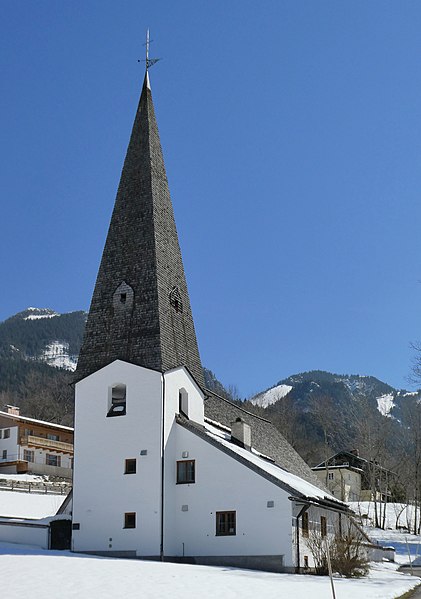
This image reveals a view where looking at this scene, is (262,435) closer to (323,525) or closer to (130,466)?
(323,525)

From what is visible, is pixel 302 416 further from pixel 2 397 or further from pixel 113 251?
pixel 113 251

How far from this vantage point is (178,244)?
40.5 meters

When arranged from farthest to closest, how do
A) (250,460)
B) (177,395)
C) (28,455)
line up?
1. (28,455)
2. (177,395)
3. (250,460)

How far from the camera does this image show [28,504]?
152ft

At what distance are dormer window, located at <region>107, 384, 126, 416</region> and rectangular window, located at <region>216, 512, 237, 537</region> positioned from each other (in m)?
6.17

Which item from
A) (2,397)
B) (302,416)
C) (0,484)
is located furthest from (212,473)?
(302,416)

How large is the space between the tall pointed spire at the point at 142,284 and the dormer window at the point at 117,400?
1.32m

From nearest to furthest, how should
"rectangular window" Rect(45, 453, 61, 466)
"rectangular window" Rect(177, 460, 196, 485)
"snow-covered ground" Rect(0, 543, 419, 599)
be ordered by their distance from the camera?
"snow-covered ground" Rect(0, 543, 419, 599)
"rectangular window" Rect(177, 460, 196, 485)
"rectangular window" Rect(45, 453, 61, 466)

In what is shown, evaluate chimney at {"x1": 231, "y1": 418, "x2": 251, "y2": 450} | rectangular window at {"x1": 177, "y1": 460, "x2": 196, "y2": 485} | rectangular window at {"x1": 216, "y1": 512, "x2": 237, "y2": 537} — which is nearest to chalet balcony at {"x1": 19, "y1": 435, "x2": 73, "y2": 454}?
chimney at {"x1": 231, "y1": 418, "x2": 251, "y2": 450}

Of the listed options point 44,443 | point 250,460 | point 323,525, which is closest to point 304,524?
point 250,460

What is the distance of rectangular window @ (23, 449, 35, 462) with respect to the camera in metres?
70.4

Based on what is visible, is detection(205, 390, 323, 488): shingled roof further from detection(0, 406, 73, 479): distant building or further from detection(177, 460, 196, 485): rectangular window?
detection(0, 406, 73, 479): distant building

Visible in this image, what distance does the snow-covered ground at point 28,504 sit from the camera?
4233 centimetres

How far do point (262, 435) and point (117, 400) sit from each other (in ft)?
39.5
